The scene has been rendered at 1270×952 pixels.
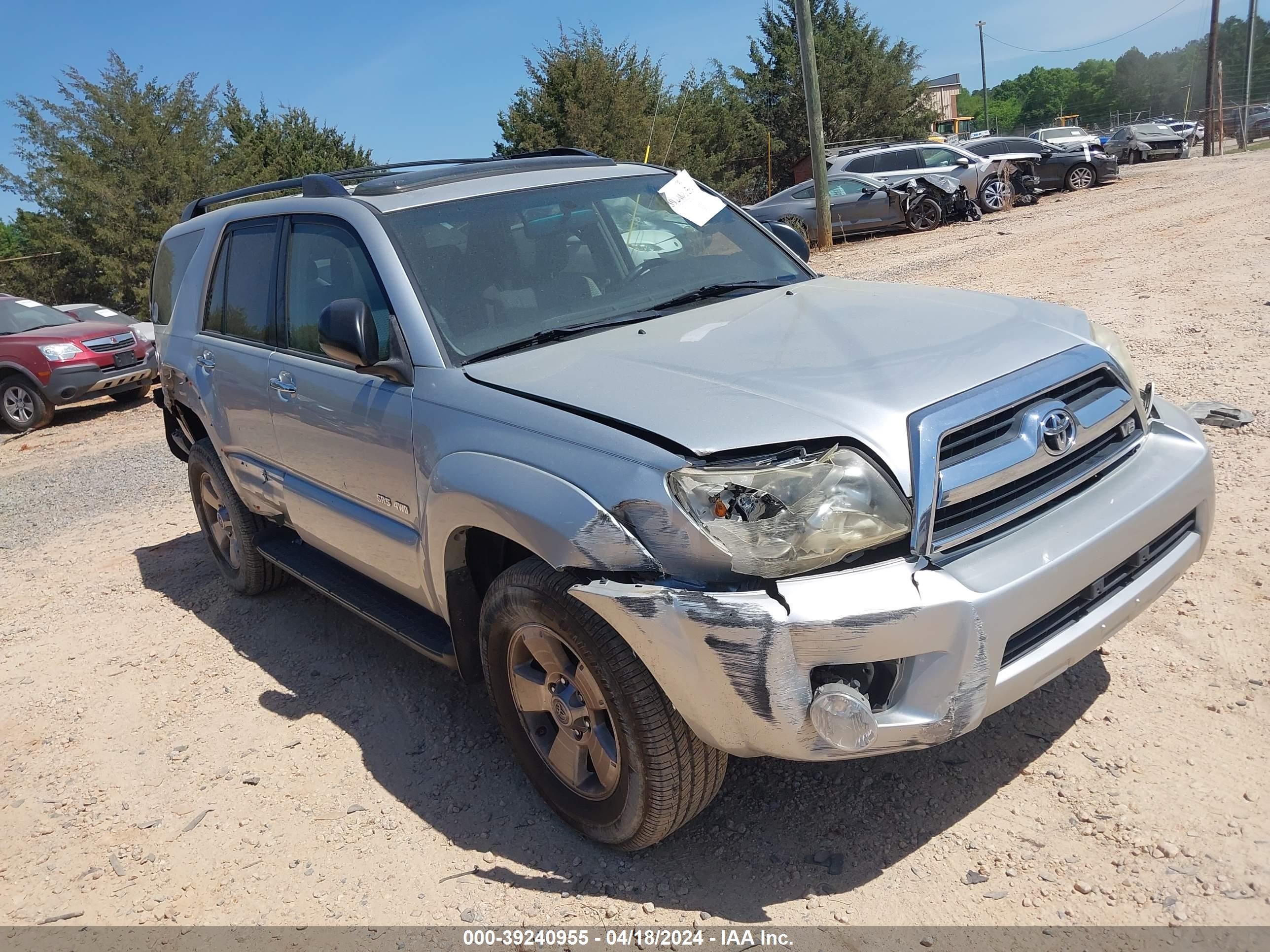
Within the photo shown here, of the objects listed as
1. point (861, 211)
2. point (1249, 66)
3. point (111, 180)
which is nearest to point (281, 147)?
point (111, 180)

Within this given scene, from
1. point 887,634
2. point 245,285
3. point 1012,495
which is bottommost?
point 887,634

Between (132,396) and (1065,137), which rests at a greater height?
(132,396)

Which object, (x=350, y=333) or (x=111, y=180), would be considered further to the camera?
(x=111, y=180)

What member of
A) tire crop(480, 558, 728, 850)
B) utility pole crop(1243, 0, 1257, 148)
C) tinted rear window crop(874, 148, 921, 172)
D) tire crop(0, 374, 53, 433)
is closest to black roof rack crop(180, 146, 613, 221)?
tire crop(480, 558, 728, 850)

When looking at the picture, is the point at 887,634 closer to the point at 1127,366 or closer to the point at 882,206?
the point at 1127,366

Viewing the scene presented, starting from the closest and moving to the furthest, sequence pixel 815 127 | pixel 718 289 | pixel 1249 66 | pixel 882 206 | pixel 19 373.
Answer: pixel 718 289
pixel 19 373
pixel 815 127
pixel 882 206
pixel 1249 66

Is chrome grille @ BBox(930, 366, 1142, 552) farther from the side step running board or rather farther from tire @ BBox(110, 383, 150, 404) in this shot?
tire @ BBox(110, 383, 150, 404)

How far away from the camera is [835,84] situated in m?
40.0

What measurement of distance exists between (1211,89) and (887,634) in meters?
39.1

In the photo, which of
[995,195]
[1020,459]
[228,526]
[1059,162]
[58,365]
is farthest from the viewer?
[1059,162]

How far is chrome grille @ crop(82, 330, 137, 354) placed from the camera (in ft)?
41.2

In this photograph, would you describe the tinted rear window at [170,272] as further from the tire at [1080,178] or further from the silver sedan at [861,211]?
the tire at [1080,178]

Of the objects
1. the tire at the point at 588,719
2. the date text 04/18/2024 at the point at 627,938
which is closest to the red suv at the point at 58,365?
the tire at the point at 588,719

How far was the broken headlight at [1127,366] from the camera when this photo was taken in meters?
3.07
